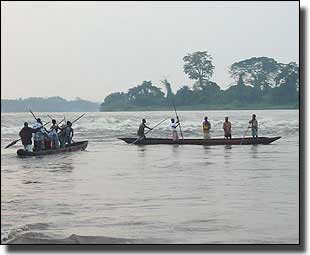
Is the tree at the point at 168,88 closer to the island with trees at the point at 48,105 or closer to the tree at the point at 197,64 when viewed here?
the tree at the point at 197,64

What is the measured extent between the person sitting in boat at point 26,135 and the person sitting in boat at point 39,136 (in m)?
0.01

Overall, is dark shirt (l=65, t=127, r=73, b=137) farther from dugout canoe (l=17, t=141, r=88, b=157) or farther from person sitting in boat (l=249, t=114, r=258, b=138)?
person sitting in boat (l=249, t=114, r=258, b=138)

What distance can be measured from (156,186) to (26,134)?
568 millimetres

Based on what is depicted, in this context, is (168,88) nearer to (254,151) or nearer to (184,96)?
(184,96)

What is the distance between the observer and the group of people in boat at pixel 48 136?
2.53 metres

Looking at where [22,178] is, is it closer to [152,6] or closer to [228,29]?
[152,6]

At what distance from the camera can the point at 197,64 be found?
254cm

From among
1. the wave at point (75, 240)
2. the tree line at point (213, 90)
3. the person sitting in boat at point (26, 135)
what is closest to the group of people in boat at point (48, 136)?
the person sitting in boat at point (26, 135)

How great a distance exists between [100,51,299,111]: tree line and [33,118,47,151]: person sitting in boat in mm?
267

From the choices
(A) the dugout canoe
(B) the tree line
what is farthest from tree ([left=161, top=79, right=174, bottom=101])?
(A) the dugout canoe

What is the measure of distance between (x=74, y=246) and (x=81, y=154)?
1.26ft

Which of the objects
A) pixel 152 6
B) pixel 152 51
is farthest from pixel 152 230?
pixel 152 6

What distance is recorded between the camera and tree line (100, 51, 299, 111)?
2.53m

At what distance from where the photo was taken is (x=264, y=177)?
2516 mm
